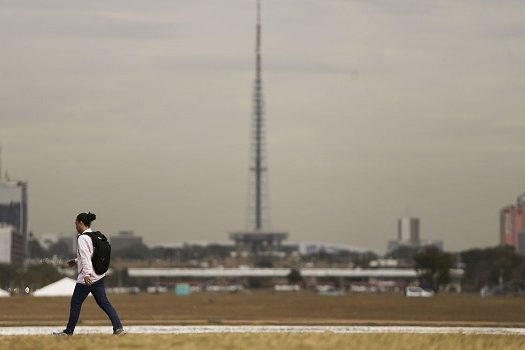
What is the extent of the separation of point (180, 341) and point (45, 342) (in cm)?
227

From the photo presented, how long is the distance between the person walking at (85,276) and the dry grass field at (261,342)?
0.43m

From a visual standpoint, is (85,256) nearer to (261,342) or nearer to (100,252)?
(100,252)

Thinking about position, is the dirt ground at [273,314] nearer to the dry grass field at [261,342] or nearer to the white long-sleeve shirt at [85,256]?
the white long-sleeve shirt at [85,256]

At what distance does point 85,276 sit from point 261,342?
3.35m

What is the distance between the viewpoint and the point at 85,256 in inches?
1074

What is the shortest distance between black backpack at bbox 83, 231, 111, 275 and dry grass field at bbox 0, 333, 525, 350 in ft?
4.01

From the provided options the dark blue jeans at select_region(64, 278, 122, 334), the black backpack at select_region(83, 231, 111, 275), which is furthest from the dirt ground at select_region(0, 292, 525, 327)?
the black backpack at select_region(83, 231, 111, 275)

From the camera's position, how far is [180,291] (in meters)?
175

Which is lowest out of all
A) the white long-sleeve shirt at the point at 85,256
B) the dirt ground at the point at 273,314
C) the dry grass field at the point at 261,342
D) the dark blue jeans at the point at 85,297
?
the dirt ground at the point at 273,314

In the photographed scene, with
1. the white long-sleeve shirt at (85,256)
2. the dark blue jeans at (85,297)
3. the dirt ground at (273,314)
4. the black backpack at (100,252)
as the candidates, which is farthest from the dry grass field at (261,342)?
the dirt ground at (273,314)

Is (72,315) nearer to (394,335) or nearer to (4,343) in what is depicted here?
(4,343)

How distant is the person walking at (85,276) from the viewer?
89.6ft

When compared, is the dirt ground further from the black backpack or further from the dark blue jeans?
the black backpack

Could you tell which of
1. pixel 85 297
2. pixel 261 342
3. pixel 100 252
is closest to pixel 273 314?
pixel 85 297
